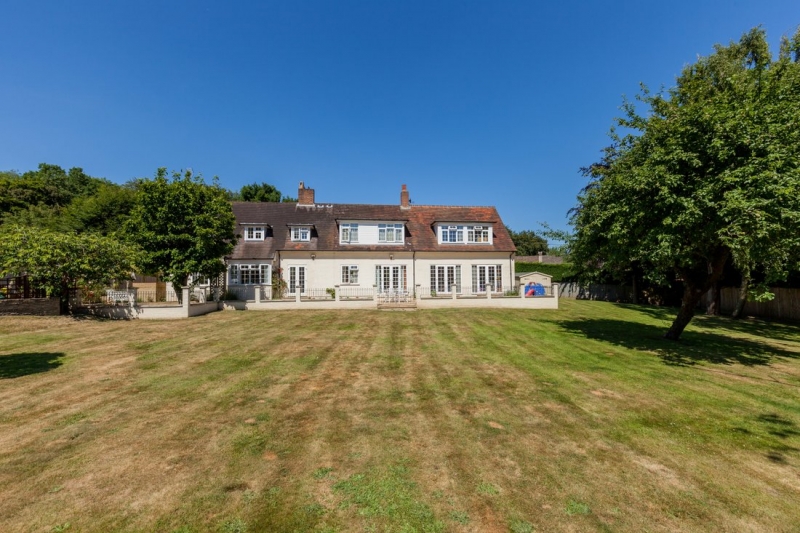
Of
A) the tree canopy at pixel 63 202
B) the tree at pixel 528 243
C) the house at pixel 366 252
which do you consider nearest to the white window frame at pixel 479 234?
the house at pixel 366 252

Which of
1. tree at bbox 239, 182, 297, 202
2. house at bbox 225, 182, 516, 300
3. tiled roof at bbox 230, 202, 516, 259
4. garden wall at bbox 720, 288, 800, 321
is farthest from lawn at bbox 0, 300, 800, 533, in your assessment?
tree at bbox 239, 182, 297, 202

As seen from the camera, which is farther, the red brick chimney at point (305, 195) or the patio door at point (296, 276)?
the red brick chimney at point (305, 195)

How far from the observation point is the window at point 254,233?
92.7 ft

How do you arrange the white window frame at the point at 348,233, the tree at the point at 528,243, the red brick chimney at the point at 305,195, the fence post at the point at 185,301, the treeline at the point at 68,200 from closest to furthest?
the fence post at the point at 185,301, the white window frame at the point at 348,233, the red brick chimney at the point at 305,195, the treeline at the point at 68,200, the tree at the point at 528,243

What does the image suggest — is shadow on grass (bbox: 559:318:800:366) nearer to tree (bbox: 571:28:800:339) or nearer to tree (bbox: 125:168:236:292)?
tree (bbox: 571:28:800:339)

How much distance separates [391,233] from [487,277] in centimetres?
884

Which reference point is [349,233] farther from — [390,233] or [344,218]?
[390,233]

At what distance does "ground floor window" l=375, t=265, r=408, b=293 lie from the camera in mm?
27844

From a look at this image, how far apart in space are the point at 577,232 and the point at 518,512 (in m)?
12.9

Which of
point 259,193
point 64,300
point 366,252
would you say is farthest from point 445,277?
point 259,193

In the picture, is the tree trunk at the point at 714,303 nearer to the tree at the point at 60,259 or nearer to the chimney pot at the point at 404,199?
the chimney pot at the point at 404,199

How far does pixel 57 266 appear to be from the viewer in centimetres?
1602

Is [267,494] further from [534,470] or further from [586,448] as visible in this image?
[586,448]

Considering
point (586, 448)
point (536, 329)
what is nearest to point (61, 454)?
point (586, 448)
